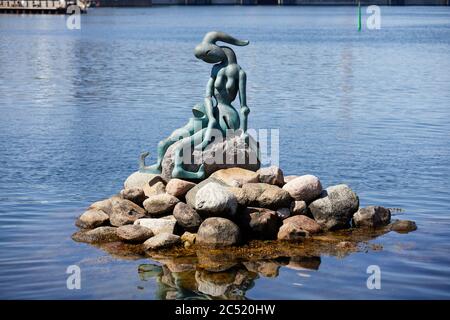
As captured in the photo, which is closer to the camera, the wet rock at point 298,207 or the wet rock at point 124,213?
the wet rock at point 124,213

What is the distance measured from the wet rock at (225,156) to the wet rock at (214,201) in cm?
189

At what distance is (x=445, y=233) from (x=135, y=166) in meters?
12.8

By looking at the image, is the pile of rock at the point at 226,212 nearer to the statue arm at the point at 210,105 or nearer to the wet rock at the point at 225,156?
the wet rock at the point at 225,156

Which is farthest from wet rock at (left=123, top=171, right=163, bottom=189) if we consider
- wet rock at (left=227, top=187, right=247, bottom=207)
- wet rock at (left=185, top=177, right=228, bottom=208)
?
wet rock at (left=227, top=187, right=247, bottom=207)

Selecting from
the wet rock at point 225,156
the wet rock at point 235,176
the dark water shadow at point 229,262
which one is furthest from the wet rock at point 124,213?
the wet rock at point 235,176

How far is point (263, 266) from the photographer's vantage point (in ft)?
72.7

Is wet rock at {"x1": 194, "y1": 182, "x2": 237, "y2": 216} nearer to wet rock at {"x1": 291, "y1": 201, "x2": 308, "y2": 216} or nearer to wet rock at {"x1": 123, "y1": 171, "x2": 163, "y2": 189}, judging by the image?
wet rock at {"x1": 291, "y1": 201, "x2": 308, "y2": 216}

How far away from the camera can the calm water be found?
843 inches

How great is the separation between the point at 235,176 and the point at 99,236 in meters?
3.68

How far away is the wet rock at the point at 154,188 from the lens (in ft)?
84.1

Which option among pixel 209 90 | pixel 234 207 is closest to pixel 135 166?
pixel 209 90

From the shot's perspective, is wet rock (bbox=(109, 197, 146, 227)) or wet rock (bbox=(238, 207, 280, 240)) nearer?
wet rock (bbox=(238, 207, 280, 240))

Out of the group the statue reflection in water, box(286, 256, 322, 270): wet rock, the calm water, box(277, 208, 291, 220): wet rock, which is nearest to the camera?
Answer: the statue reflection in water

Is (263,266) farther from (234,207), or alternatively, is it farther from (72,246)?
(72,246)
